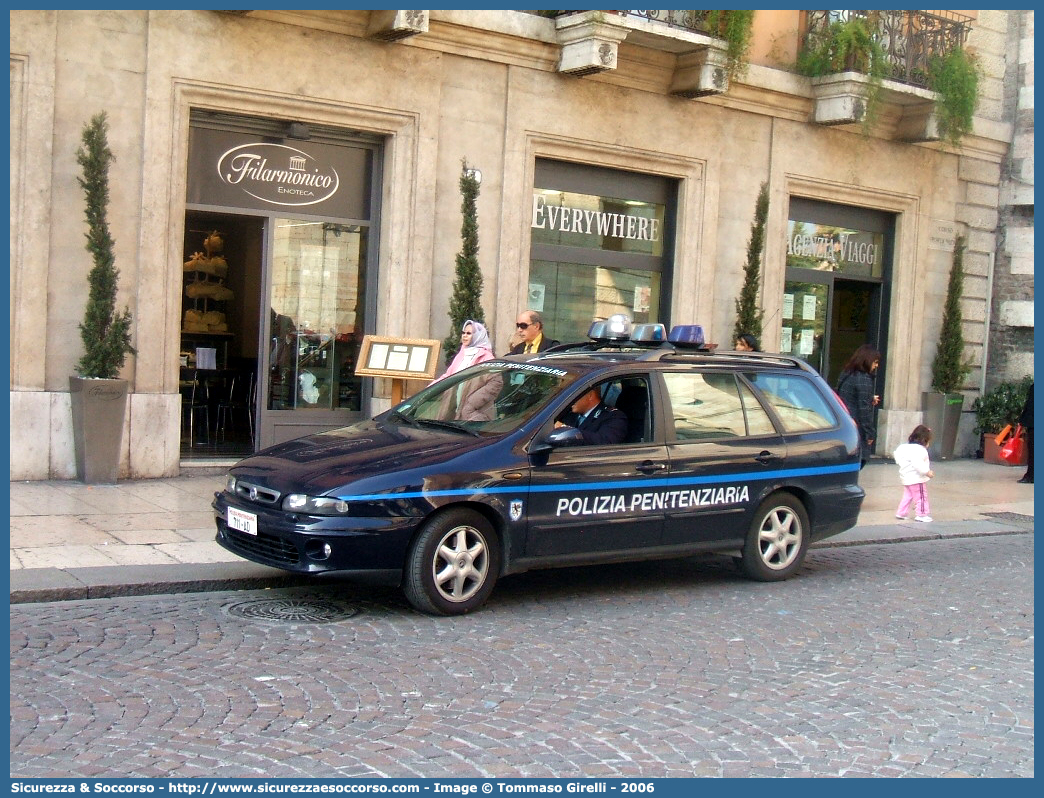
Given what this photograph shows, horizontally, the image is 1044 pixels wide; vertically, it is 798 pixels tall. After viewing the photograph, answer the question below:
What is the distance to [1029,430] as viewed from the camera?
1766 cm

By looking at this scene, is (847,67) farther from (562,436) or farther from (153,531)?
(153,531)

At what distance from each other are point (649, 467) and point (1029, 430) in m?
11.2

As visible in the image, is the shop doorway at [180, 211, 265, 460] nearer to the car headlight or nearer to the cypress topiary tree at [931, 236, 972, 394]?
the car headlight

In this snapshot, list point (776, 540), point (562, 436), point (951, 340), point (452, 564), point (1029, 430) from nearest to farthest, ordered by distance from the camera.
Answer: point (452, 564) → point (562, 436) → point (776, 540) → point (1029, 430) → point (951, 340)

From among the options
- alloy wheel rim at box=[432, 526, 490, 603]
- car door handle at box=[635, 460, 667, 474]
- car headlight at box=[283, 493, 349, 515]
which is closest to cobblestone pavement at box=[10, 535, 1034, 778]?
alloy wheel rim at box=[432, 526, 490, 603]

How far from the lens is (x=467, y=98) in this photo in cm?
1421

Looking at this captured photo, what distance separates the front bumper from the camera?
7.20 m

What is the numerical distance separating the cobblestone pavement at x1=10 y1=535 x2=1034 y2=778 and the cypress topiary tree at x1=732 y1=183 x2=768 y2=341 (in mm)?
8048

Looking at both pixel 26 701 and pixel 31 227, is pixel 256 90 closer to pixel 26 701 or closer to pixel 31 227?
pixel 31 227

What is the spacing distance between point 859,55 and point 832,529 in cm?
918

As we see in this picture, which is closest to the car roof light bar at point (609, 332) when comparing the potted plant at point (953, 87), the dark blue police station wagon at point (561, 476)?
the dark blue police station wagon at point (561, 476)

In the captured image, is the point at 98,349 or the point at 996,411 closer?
the point at 98,349

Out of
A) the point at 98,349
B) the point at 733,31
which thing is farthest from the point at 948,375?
the point at 98,349
